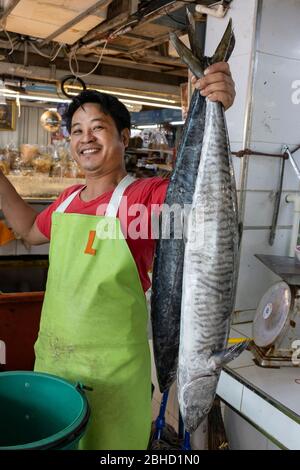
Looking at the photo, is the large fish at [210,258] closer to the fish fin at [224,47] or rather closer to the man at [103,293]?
the fish fin at [224,47]

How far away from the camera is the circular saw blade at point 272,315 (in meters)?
2.22

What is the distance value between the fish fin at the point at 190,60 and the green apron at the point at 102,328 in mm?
712

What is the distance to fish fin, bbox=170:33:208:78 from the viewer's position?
4.18 ft

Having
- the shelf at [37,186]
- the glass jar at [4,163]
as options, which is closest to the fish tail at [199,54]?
the shelf at [37,186]

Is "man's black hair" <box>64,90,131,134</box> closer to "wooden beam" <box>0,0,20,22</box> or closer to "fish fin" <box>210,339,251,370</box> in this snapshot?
"fish fin" <box>210,339,251,370</box>

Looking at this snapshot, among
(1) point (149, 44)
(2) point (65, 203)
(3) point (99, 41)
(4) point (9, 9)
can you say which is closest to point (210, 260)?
(2) point (65, 203)

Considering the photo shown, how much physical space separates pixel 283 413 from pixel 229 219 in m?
1.10

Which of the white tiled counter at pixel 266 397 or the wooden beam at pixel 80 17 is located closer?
the white tiled counter at pixel 266 397

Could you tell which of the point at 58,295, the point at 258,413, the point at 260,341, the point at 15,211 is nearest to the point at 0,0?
the point at 15,211

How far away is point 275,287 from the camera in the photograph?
238 centimetres

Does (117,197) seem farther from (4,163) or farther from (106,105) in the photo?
(4,163)

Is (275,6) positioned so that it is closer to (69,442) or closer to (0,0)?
(0,0)

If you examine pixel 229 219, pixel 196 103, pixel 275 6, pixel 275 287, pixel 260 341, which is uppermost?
pixel 275 6
